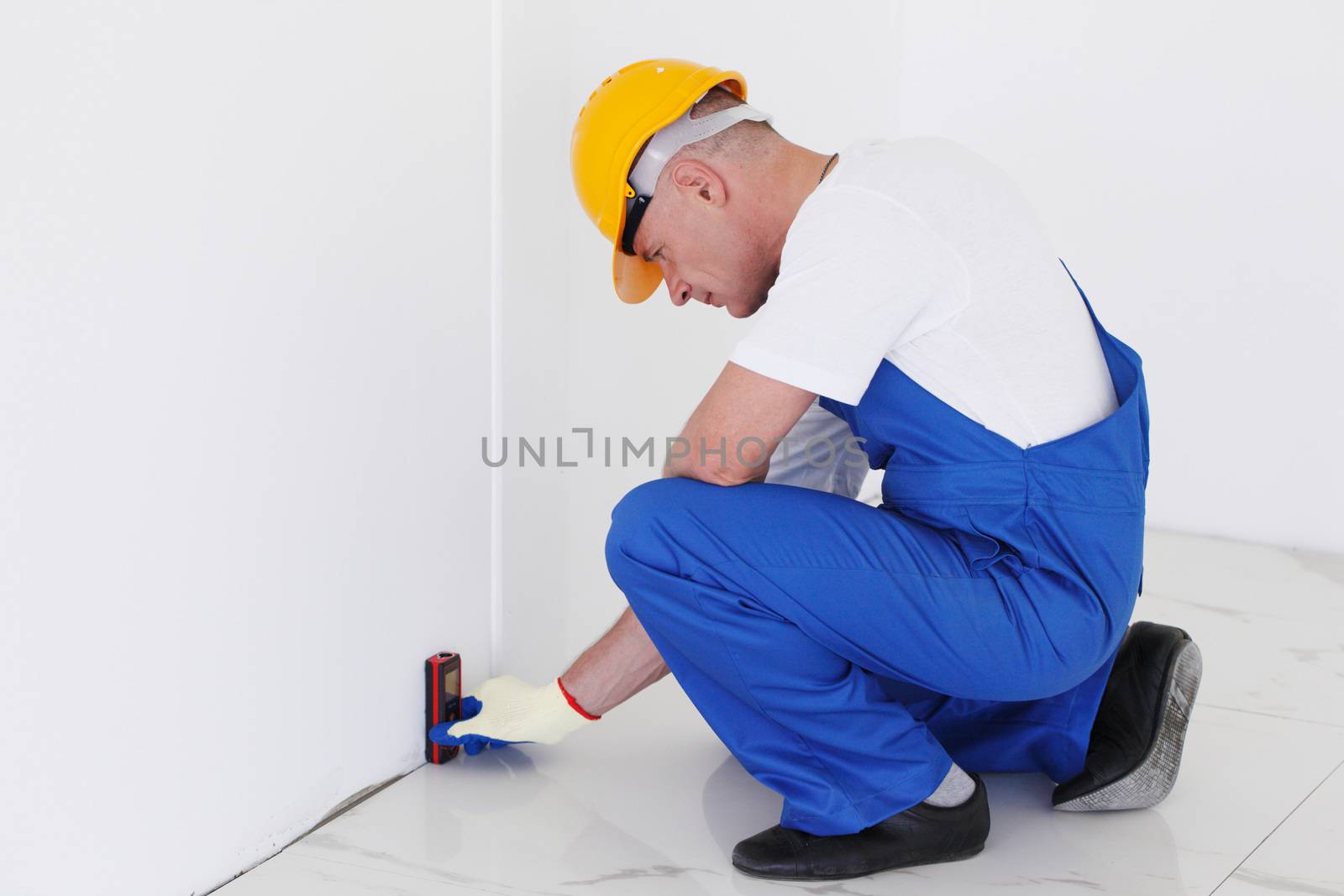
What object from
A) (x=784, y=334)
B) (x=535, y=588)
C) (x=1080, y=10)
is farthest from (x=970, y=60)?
(x=784, y=334)

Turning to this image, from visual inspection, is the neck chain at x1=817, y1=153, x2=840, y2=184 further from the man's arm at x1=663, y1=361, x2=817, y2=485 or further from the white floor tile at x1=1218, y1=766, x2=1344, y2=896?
the white floor tile at x1=1218, y1=766, x2=1344, y2=896

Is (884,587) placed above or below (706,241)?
below

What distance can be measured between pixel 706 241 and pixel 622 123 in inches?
6.9

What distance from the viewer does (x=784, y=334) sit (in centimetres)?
137

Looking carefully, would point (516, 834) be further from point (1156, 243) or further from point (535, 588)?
point (1156, 243)

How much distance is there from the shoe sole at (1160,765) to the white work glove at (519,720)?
2.25ft

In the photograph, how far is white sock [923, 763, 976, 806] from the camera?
156 cm

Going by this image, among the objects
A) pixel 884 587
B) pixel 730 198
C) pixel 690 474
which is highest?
pixel 730 198

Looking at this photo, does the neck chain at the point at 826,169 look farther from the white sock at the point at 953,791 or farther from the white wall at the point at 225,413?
the white sock at the point at 953,791

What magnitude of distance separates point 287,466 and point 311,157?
0.36 meters

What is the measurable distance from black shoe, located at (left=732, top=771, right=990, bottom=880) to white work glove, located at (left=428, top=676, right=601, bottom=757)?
1.09ft

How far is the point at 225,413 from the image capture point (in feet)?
4.56

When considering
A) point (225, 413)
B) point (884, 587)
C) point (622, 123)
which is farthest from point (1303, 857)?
point (225, 413)

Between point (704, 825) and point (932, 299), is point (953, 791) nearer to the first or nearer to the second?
point (704, 825)
